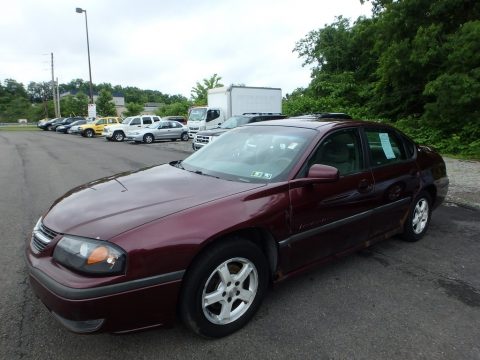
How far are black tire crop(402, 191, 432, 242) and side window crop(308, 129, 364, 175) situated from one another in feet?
3.98

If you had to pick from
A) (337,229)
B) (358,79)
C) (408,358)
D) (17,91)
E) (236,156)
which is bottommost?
(408,358)

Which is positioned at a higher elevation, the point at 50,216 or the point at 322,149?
the point at 322,149

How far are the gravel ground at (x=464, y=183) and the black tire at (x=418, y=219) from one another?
2178 millimetres

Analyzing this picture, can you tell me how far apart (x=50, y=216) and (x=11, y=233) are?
269 centimetres

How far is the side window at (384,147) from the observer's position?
12.7ft

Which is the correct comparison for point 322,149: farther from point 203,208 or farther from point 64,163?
point 64,163

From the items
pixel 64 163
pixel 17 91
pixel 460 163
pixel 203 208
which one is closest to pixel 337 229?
pixel 203 208

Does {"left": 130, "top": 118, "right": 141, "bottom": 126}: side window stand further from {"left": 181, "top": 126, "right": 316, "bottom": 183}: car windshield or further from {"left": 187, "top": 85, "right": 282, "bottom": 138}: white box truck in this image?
{"left": 181, "top": 126, "right": 316, "bottom": 183}: car windshield

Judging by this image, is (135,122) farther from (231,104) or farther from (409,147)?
(409,147)

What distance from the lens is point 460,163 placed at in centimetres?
1059

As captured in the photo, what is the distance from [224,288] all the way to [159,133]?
21.6 metres

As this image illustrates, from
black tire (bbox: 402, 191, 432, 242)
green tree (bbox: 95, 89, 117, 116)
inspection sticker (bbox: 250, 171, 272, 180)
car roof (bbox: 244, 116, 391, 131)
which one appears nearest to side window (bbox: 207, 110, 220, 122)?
black tire (bbox: 402, 191, 432, 242)

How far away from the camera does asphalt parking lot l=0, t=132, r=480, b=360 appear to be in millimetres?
2520

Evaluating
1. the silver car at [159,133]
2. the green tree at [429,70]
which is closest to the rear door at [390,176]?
the green tree at [429,70]
